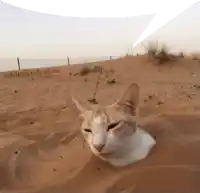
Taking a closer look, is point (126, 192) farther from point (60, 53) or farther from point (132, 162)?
point (60, 53)

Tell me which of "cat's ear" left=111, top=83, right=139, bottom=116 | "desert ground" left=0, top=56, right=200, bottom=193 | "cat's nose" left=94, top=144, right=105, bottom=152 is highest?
"cat's ear" left=111, top=83, right=139, bottom=116

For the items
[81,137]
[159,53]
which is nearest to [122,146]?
[81,137]

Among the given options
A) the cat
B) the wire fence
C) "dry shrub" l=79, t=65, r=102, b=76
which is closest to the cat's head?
the cat

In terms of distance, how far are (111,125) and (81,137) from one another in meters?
0.63

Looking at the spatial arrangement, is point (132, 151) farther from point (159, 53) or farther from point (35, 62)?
point (35, 62)

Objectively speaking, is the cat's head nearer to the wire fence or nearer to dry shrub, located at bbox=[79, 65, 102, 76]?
dry shrub, located at bbox=[79, 65, 102, 76]

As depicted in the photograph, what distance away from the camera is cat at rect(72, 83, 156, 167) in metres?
2.52

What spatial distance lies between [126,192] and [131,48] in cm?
302

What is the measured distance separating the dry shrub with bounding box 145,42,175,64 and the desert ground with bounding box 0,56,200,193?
6cm

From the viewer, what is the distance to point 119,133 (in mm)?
2543

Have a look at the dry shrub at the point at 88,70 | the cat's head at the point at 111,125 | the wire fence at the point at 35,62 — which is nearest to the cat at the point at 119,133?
the cat's head at the point at 111,125

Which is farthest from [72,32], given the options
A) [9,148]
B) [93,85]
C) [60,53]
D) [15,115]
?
[9,148]

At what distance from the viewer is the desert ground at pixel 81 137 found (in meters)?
2.56

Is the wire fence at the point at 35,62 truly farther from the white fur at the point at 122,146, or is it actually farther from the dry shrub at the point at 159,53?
the white fur at the point at 122,146
